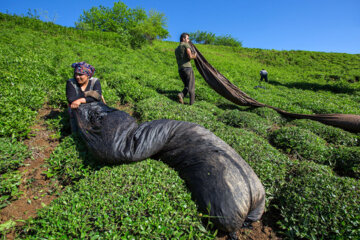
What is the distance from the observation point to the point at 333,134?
428 centimetres

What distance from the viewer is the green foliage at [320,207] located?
1.90 meters

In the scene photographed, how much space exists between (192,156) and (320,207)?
1.61m

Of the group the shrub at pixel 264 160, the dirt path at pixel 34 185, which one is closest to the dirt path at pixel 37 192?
the dirt path at pixel 34 185

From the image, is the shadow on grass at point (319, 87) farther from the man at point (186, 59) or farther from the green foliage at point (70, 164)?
the green foliage at point (70, 164)

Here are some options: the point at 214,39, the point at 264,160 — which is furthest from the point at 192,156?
the point at 214,39

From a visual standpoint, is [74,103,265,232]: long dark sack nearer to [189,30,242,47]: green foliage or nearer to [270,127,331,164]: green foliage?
[270,127,331,164]: green foliage

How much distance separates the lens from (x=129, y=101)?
5375mm

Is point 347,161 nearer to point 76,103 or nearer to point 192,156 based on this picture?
point 192,156

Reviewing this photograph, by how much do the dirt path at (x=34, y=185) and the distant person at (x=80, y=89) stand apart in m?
0.64

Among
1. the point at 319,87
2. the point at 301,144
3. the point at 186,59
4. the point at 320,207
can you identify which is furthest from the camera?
the point at 319,87

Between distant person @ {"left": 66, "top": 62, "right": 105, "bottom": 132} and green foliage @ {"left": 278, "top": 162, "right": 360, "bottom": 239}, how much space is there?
358cm

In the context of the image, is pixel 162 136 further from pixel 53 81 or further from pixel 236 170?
pixel 53 81

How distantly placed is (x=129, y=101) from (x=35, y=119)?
2303mm

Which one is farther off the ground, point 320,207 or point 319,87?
point 319,87
